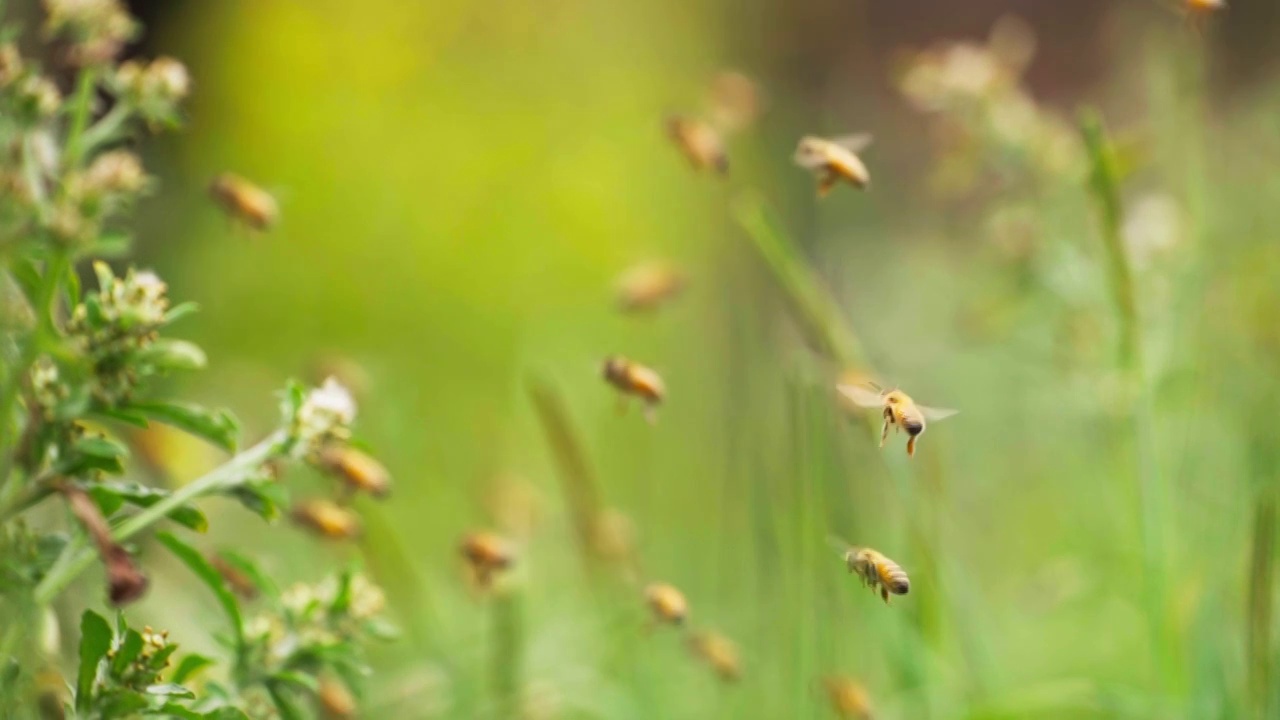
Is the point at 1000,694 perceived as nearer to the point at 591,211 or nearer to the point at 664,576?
the point at 664,576

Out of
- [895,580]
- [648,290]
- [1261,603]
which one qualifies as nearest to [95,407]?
[895,580]

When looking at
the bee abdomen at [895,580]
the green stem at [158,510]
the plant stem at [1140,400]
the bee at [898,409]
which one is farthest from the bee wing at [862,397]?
the green stem at [158,510]

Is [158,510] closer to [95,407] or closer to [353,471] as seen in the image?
[95,407]

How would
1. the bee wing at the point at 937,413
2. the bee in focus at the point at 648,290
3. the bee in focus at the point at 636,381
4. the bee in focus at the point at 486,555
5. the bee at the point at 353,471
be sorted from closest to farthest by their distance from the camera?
the bee wing at the point at 937,413
the bee at the point at 353,471
the bee in focus at the point at 636,381
the bee in focus at the point at 486,555
the bee in focus at the point at 648,290

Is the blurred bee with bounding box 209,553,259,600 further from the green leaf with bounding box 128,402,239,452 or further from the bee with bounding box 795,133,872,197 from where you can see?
the bee with bounding box 795,133,872,197

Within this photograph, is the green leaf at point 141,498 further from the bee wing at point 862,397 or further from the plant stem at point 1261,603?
the plant stem at point 1261,603

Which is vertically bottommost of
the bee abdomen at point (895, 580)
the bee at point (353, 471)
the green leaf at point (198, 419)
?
the green leaf at point (198, 419)

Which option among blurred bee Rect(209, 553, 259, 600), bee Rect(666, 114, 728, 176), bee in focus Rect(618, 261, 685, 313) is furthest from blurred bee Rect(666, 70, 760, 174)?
blurred bee Rect(209, 553, 259, 600)
